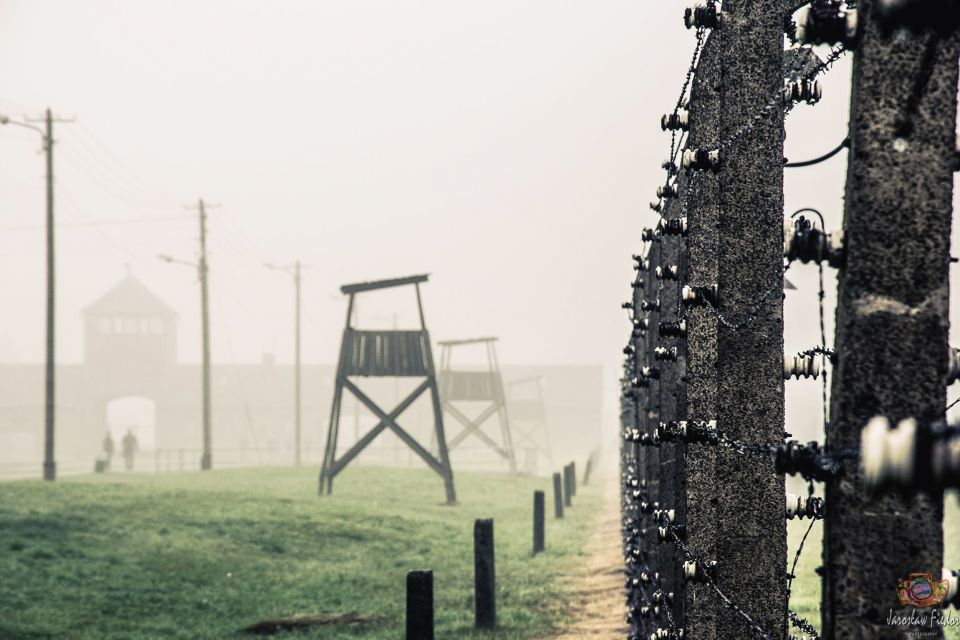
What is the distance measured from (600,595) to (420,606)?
555 cm

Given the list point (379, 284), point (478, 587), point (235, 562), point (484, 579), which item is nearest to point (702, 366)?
point (484, 579)

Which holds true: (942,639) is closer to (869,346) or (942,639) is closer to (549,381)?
(869,346)

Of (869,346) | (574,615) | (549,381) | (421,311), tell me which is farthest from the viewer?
(549,381)

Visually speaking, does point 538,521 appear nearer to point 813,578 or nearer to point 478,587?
point 813,578

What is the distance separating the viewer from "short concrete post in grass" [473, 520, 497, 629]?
427 inches

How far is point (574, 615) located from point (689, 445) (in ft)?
24.3

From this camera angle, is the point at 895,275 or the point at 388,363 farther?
the point at 388,363

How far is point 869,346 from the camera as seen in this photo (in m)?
→ 2.32

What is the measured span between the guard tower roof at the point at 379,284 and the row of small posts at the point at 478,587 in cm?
868

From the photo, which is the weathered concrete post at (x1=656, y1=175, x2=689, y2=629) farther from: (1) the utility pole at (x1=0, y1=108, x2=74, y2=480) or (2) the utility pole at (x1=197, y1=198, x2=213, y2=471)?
(2) the utility pole at (x1=197, y1=198, x2=213, y2=471)

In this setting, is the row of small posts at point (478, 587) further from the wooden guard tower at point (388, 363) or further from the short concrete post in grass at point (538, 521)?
the wooden guard tower at point (388, 363)

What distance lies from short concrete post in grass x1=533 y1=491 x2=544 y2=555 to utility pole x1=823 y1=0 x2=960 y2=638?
→ 14629mm

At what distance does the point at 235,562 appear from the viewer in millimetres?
15156

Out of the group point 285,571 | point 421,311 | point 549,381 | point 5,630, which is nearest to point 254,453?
point 549,381
